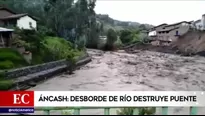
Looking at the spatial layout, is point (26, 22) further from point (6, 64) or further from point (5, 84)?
point (5, 84)

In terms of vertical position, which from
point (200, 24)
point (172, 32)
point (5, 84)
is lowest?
point (5, 84)

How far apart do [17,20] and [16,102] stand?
31951 millimetres

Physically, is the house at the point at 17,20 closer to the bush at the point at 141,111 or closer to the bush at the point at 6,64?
the bush at the point at 6,64

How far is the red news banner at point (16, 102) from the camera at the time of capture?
639cm

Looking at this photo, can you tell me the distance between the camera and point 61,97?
6.75m

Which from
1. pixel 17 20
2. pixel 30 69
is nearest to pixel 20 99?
pixel 30 69

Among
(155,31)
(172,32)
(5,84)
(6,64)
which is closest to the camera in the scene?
(5,84)

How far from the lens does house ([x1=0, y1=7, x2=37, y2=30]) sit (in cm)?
3638

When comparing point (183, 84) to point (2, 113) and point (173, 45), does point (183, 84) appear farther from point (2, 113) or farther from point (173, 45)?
point (173, 45)

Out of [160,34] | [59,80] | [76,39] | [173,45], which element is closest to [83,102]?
[59,80]

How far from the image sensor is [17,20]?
36.4 m

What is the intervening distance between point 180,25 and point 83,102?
218 ft

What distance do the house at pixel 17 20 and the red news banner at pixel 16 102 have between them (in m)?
30.7

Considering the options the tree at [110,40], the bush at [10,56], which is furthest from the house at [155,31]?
the bush at [10,56]
